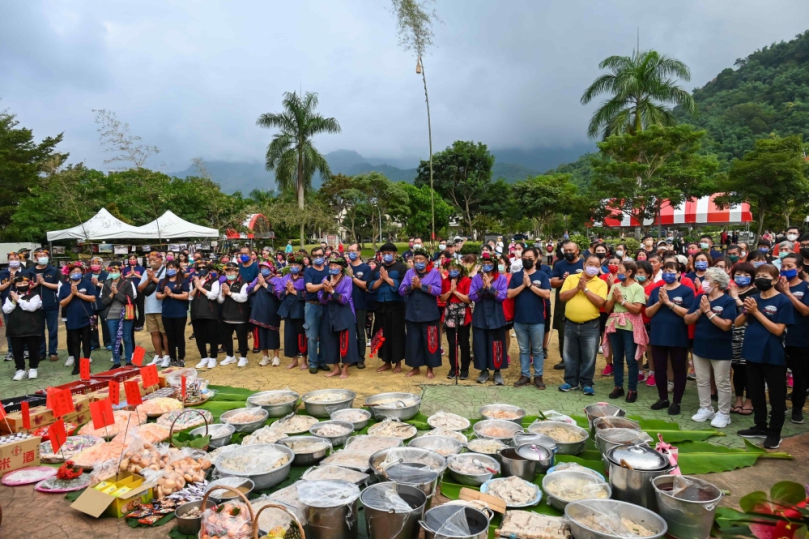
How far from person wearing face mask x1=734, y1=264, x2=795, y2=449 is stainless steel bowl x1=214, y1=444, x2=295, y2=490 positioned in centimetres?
460

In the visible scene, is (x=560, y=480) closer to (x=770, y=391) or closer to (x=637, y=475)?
(x=637, y=475)

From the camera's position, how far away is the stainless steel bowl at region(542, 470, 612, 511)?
3525 mm

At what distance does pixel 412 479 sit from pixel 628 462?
5.62 feet

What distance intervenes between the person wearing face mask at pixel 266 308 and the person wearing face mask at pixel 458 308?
3126mm

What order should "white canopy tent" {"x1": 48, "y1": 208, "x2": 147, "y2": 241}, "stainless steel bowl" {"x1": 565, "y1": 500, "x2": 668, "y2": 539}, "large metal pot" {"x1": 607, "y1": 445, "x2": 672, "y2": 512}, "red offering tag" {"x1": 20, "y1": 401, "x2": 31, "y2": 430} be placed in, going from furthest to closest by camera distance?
"white canopy tent" {"x1": 48, "y1": 208, "x2": 147, "y2": 241} → "red offering tag" {"x1": 20, "y1": 401, "x2": 31, "y2": 430} → "large metal pot" {"x1": 607, "y1": 445, "x2": 672, "y2": 512} → "stainless steel bowl" {"x1": 565, "y1": 500, "x2": 668, "y2": 539}

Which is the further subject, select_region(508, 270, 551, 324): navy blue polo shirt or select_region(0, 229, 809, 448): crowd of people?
select_region(508, 270, 551, 324): navy blue polo shirt

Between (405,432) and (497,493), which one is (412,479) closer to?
(497,493)

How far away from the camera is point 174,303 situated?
8289mm

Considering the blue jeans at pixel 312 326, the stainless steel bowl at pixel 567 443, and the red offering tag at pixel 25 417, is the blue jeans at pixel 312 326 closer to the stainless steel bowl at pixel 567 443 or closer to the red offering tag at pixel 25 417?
the red offering tag at pixel 25 417

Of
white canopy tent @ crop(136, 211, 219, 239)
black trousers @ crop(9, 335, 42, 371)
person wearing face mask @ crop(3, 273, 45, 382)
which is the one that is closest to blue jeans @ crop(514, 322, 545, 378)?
person wearing face mask @ crop(3, 273, 45, 382)

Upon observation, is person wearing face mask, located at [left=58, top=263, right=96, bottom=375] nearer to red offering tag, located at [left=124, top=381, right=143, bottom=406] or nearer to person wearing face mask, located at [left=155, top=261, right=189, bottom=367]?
person wearing face mask, located at [left=155, top=261, right=189, bottom=367]

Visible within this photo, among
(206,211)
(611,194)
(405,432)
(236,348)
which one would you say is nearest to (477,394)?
(405,432)

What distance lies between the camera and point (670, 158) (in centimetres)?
2000

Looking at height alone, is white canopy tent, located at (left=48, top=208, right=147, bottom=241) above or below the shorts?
above
